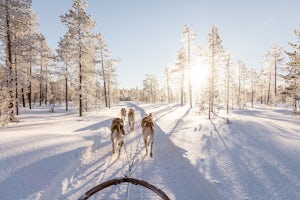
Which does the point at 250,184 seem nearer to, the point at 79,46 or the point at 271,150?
the point at 271,150

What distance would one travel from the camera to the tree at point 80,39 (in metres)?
25.3

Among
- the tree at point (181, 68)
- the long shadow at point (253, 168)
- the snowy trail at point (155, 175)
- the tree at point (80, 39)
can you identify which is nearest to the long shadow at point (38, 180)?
the snowy trail at point (155, 175)

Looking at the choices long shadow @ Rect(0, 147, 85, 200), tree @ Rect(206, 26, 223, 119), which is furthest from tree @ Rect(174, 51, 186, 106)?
long shadow @ Rect(0, 147, 85, 200)

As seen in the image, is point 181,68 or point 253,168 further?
point 181,68

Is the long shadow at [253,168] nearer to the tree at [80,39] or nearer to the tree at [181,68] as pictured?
the tree at [80,39]

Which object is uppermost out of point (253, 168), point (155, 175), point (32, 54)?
point (32, 54)

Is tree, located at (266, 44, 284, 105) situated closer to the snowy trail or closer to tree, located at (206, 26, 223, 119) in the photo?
tree, located at (206, 26, 223, 119)

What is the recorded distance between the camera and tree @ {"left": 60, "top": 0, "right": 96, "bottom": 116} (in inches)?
997

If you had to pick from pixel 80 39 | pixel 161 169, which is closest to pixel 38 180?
pixel 161 169

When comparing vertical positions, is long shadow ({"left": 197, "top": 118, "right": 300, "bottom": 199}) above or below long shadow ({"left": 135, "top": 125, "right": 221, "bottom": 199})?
above

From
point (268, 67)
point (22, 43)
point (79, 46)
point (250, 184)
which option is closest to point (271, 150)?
point (250, 184)

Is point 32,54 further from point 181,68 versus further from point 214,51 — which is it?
point 181,68

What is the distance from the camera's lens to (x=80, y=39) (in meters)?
25.7

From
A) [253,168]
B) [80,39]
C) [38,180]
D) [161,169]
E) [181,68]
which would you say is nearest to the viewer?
[38,180]
